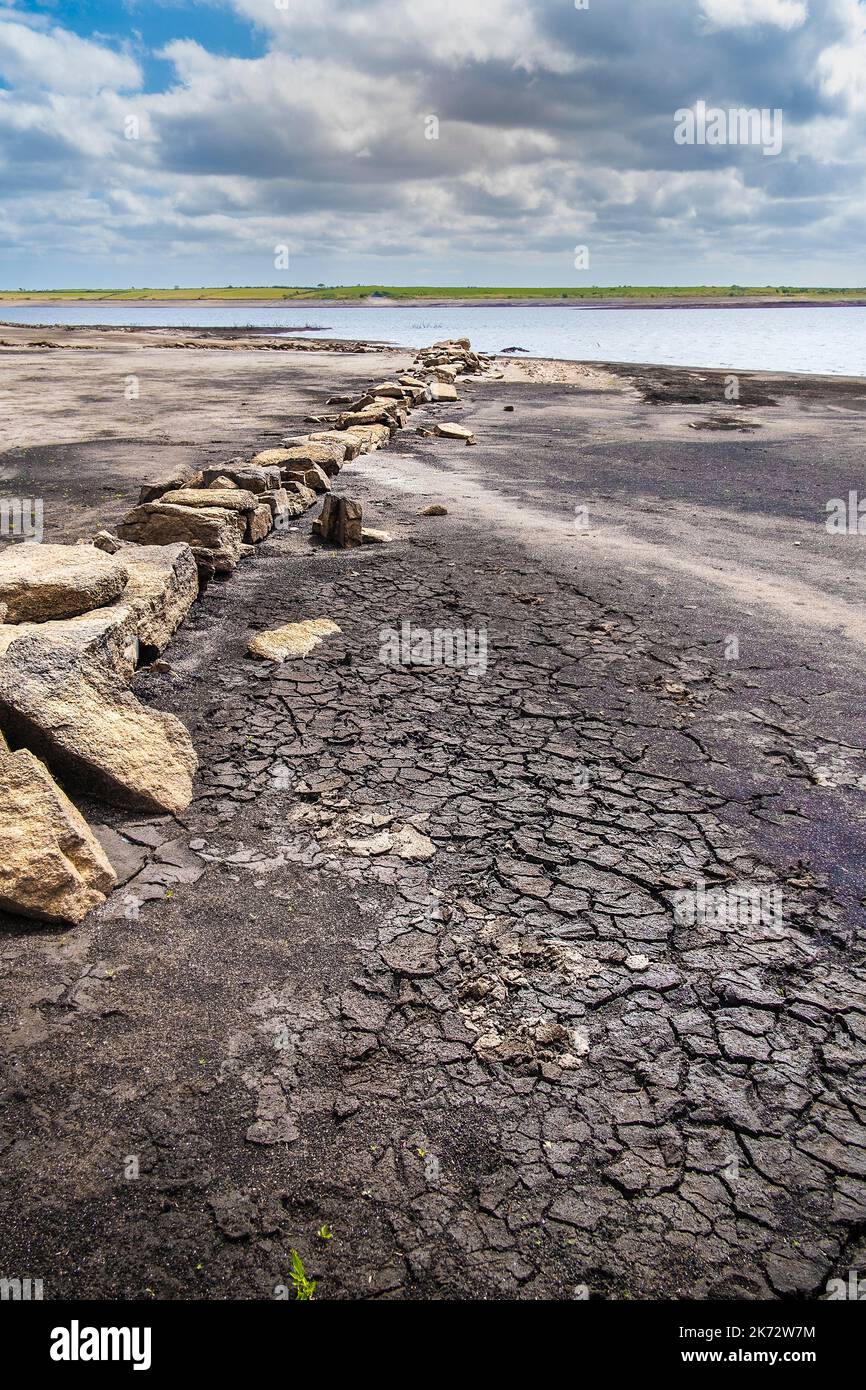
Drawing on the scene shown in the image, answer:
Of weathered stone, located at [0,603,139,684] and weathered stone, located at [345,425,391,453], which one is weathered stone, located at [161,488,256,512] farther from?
weathered stone, located at [345,425,391,453]

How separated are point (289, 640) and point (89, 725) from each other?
7.12 feet

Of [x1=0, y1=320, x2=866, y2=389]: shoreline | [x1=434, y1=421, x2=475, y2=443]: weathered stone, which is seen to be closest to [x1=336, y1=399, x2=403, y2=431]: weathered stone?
[x1=434, y1=421, x2=475, y2=443]: weathered stone

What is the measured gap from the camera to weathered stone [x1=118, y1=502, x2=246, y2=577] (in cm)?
787

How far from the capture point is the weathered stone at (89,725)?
4.15m

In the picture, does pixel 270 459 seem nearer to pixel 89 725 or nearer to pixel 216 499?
pixel 216 499

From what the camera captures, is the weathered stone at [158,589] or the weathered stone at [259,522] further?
the weathered stone at [259,522]

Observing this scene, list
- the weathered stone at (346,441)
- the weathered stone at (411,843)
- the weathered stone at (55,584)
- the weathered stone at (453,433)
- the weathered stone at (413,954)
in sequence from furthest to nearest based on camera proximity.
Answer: the weathered stone at (453,433), the weathered stone at (346,441), the weathered stone at (55,584), the weathered stone at (411,843), the weathered stone at (413,954)

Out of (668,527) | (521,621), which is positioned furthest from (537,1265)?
(668,527)

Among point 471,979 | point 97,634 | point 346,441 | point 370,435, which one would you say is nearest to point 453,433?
point 370,435

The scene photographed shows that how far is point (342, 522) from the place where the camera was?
8.79 m

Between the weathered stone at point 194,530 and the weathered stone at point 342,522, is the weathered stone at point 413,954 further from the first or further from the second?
the weathered stone at point 342,522

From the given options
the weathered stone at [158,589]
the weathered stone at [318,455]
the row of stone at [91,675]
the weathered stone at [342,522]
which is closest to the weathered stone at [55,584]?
the row of stone at [91,675]

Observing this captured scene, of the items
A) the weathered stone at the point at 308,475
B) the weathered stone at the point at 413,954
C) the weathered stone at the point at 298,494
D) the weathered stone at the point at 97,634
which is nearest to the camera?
the weathered stone at the point at 413,954
